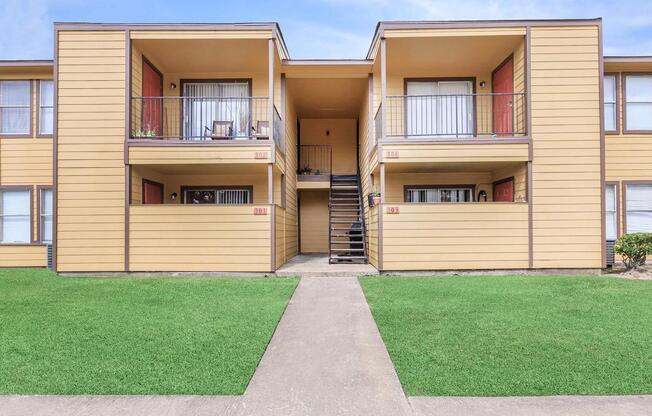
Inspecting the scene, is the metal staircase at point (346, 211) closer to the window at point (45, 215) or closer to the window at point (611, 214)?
the window at point (611, 214)

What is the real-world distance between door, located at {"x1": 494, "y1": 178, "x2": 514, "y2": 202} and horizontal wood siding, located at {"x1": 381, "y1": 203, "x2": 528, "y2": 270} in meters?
1.25

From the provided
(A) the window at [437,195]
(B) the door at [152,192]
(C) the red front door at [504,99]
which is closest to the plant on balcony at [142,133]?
(B) the door at [152,192]

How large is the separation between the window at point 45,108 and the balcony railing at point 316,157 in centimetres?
762

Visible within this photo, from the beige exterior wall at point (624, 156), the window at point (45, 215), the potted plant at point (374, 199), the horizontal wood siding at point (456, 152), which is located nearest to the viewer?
the horizontal wood siding at point (456, 152)

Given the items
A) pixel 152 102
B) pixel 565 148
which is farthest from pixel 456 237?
pixel 152 102

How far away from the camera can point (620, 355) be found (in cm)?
390

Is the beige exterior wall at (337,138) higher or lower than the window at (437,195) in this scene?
higher

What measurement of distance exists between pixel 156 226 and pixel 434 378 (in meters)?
7.48

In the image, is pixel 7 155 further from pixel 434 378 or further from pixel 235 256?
pixel 434 378

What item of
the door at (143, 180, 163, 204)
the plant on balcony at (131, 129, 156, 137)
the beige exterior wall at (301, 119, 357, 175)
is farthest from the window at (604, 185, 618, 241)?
the door at (143, 180, 163, 204)

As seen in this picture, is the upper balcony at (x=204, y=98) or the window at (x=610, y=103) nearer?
the upper balcony at (x=204, y=98)

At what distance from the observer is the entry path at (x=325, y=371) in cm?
302

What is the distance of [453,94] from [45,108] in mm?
10888

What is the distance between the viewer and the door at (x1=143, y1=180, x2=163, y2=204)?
10.3 metres
